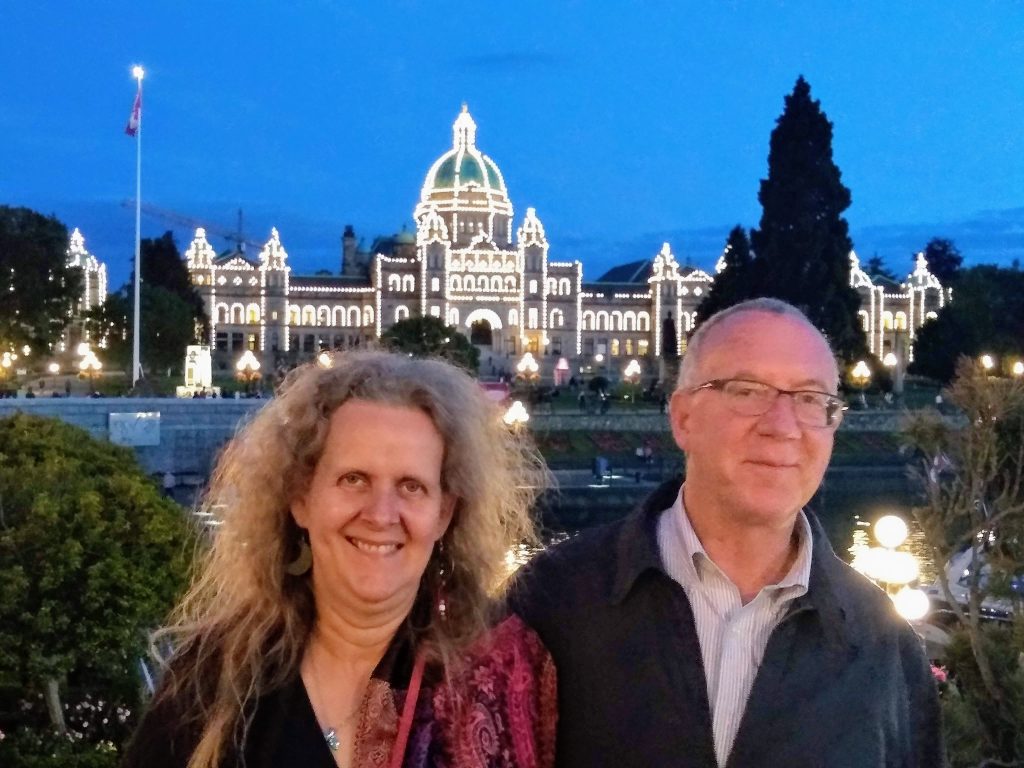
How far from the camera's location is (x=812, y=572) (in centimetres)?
305

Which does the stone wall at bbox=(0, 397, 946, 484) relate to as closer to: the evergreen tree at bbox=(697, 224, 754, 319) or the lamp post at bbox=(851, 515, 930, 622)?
the evergreen tree at bbox=(697, 224, 754, 319)

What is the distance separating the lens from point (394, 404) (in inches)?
106

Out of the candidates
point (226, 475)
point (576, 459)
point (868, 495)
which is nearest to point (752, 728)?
point (226, 475)

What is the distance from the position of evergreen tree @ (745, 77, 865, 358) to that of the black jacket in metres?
44.4

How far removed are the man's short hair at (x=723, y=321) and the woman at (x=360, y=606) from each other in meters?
0.69

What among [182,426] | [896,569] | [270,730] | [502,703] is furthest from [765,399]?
[182,426]

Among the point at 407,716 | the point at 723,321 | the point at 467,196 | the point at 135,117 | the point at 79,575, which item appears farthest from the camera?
the point at 467,196

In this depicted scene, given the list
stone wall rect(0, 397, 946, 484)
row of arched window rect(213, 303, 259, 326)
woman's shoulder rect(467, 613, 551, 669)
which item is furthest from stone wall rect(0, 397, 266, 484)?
row of arched window rect(213, 303, 259, 326)

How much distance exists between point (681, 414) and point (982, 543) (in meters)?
6.86

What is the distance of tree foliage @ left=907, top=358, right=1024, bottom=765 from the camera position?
7328mm

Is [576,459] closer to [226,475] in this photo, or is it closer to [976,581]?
[976,581]

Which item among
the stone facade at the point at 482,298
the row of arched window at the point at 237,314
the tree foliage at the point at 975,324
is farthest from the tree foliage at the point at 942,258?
the row of arched window at the point at 237,314

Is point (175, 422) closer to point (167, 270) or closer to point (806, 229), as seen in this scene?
point (806, 229)

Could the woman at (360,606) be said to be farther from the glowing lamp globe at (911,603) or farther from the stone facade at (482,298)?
the stone facade at (482,298)
